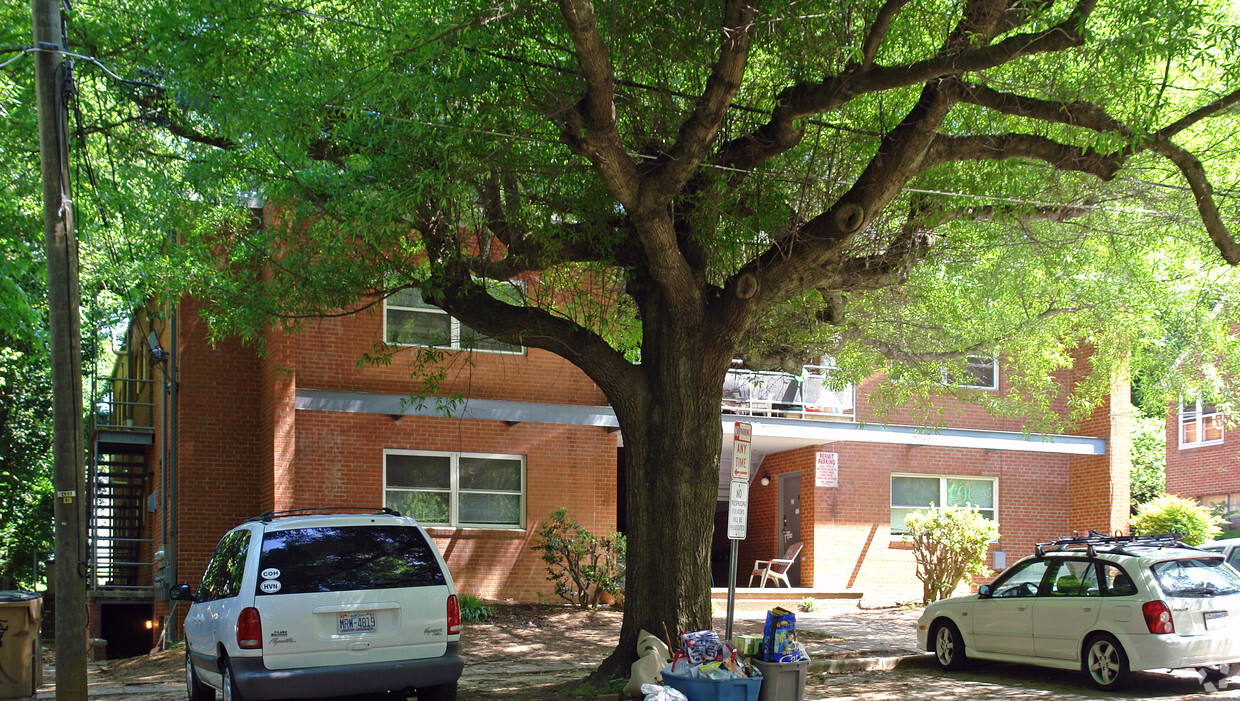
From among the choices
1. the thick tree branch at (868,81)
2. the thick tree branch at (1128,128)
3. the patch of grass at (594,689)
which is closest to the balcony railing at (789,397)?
the thick tree branch at (868,81)

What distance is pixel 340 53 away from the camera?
10.0 metres

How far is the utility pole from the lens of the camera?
29.2 ft

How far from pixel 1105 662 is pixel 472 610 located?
30.0 feet

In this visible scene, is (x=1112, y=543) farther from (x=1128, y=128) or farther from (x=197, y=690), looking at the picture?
(x=197, y=690)

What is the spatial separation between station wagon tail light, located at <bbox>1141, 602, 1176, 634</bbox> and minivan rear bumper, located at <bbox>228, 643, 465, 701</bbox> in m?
6.74

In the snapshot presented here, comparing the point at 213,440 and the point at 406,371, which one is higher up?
the point at 406,371

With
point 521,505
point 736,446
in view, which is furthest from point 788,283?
point 521,505

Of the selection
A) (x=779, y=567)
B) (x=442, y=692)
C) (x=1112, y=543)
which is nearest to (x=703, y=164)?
(x=442, y=692)

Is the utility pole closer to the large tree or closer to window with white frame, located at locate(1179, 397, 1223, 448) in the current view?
the large tree

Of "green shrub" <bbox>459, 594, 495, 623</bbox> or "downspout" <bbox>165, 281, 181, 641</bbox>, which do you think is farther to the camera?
"downspout" <bbox>165, 281, 181, 641</bbox>

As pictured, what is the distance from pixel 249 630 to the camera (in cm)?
807

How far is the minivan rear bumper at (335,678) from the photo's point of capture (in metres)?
7.96

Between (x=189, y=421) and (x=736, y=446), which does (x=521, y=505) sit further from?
(x=736, y=446)

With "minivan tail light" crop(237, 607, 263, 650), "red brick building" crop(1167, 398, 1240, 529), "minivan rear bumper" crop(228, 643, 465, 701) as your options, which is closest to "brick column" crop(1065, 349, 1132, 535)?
"red brick building" crop(1167, 398, 1240, 529)
